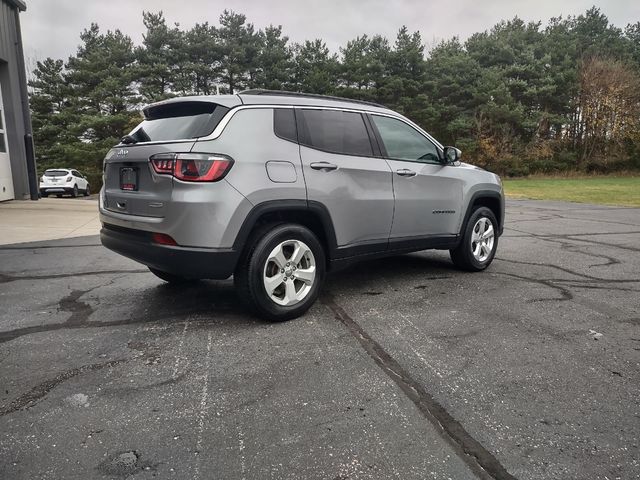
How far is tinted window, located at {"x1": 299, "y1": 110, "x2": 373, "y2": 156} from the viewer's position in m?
4.00

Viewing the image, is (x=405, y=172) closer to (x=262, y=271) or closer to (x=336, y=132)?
(x=336, y=132)

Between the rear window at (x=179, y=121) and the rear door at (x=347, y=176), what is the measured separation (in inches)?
29.0

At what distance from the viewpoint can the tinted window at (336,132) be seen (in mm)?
4000

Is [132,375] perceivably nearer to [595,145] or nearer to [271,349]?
[271,349]

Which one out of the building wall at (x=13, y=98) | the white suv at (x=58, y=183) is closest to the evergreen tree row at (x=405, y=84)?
the white suv at (x=58, y=183)

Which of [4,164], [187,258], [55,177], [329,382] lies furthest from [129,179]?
[55,177]

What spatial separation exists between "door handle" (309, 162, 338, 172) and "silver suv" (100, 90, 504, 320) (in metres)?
0.01

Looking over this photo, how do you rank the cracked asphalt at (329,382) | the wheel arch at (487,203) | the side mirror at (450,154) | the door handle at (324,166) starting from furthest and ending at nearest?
the wheel arch at (487,203)
the side mirror at (450,154)
the door handle at (324,166)
the cracked asphalt at (329,382)

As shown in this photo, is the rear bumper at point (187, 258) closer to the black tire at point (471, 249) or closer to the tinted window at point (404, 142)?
the tinted window at point (404, 142)

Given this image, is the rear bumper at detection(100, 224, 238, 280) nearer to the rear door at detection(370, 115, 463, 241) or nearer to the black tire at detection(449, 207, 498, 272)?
the rear door at detection(370, 115, 463, 241)

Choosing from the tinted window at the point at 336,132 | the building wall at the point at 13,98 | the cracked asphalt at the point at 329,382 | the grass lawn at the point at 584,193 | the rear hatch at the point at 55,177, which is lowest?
the grass lawn at the point at 584,193

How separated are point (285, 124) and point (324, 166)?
470mm

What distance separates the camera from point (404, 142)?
4809 mm

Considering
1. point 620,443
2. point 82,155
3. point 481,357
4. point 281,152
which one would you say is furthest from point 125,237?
point 82,155
